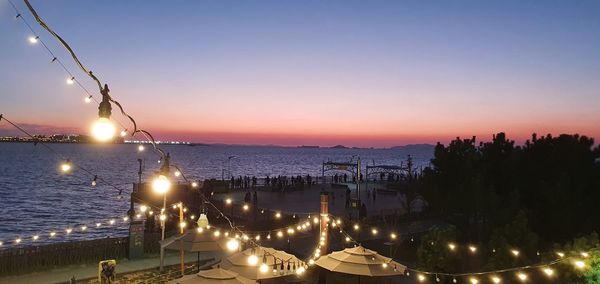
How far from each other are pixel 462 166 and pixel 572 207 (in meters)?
4.45

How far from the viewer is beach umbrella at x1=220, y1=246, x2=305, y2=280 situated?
1170cm

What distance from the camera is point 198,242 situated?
13.0 metres

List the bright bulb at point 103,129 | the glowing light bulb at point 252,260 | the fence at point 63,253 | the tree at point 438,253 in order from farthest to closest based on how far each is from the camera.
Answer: the fence at point 63,253
the tree at point 438,253
the glowing light bulb at point 252,260
the bright bulb at point 103,129

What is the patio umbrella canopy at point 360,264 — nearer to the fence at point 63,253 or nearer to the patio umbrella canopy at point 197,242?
the patio umbrella canopy at point 197,242

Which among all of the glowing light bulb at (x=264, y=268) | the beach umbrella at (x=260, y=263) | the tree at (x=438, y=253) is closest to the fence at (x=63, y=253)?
the beach umbrella at (x=260, y=263)

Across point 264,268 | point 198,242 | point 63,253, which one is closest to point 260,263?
point 264,268

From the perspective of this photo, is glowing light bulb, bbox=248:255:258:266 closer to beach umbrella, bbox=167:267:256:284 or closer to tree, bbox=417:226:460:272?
beach umbrella, bbox=167:267:256:284

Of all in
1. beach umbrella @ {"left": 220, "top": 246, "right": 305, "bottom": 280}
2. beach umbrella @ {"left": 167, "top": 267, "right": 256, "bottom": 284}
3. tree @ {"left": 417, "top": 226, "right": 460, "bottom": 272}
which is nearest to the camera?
beach umbrella @ {"left": 167, "top": 267, "right": 256, "bottom": 284}

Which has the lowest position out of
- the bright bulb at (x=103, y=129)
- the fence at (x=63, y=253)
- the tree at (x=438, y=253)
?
the fence at (x=63, y=253)

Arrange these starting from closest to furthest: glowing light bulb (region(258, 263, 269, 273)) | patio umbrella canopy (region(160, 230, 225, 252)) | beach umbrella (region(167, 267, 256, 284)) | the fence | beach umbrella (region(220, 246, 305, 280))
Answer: beach umbrella (region(167, 267, 256, 284))
glowing light bulb (region(258, 263, 269, 273))
beach umbrella (region(220, 246, 305, 280))
patio umbrella canopy (region(160, 230, 225, 252))
the fence

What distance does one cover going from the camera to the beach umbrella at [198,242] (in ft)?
42.3

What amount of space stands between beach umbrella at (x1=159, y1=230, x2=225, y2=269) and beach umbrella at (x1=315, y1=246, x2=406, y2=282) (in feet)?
10.4

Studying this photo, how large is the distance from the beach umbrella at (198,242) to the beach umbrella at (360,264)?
3.16m

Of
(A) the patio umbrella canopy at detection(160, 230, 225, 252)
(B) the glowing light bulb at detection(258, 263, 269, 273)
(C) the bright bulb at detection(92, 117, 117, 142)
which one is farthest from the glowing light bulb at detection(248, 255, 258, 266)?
(C) the bright bulb at detection(92, 117, 117, 142)
